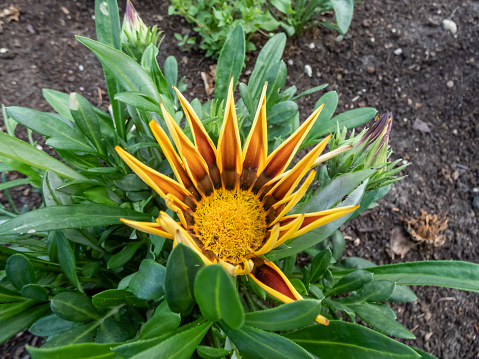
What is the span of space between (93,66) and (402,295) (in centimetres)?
184

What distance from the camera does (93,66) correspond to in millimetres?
1987

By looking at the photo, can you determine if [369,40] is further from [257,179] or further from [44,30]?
[44,30]

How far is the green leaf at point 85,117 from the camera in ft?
3.44

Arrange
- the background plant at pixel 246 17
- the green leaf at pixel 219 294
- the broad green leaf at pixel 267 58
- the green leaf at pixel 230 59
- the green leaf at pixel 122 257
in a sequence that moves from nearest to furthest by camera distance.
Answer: the green leaf at pixel 219 294
the green leaf at pixel 122 257
the green leaf at pixel 230 59
the broad green leaf at pixel 267 58
the background plant at pixel 246 17

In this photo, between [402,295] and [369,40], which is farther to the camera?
[369,40]

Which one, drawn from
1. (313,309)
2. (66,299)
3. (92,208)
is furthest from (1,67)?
(313,309)

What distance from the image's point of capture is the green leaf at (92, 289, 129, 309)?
2.96 feet

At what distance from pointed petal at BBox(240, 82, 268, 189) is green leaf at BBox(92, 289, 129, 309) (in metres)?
0.42

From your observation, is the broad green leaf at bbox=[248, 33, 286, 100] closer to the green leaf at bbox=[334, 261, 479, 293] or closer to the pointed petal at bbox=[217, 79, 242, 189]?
the pointed petal at bbox=[217, 79, 242, 189]

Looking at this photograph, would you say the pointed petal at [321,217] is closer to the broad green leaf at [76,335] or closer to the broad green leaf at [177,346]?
the broad green leaf at [177,346]

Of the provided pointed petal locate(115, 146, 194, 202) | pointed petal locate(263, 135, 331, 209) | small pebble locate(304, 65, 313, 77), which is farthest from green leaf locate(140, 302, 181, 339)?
small pebble locate(304, 65, 313, 77)

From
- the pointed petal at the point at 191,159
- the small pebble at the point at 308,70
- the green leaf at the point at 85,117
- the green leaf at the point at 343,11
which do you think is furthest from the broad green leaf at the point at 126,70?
the small pebble at the point at 308,70

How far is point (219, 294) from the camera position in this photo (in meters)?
0.62

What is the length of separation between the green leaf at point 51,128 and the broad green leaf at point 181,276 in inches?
22.1
